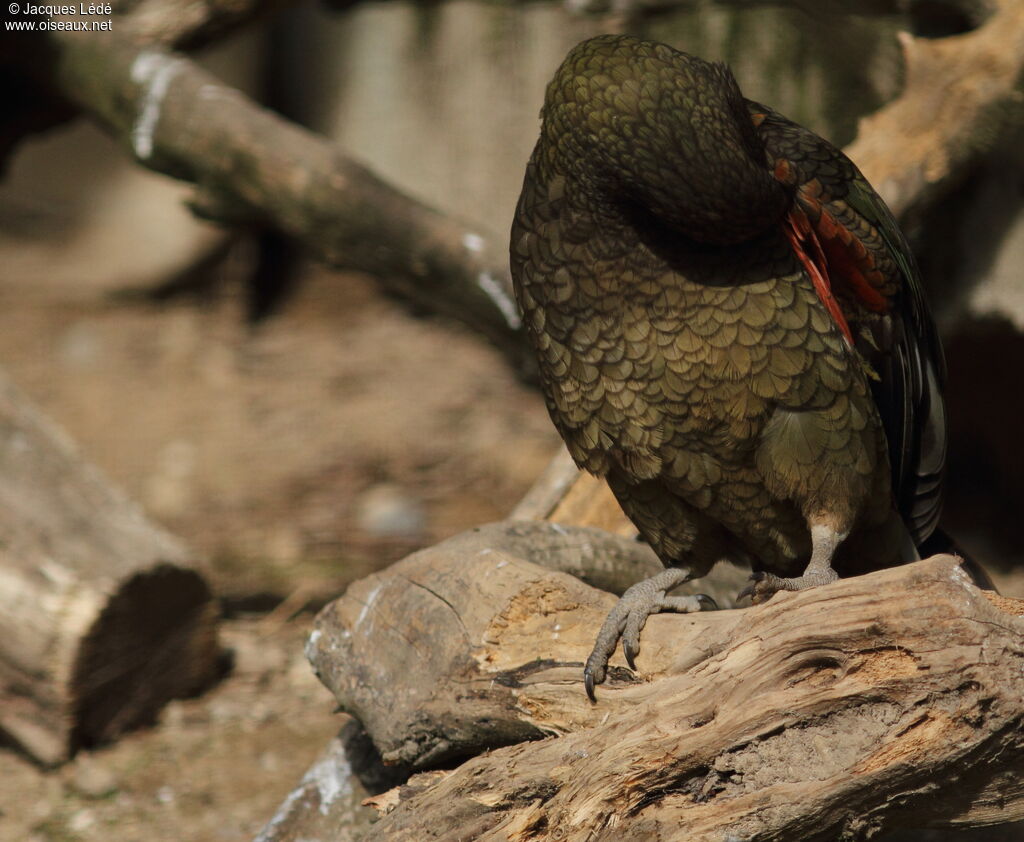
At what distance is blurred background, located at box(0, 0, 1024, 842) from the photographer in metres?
4.11

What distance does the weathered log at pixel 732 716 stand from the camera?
1973mm

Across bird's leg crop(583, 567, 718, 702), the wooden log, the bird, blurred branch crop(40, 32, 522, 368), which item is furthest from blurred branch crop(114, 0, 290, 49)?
bird's leg crop(583, 567, 718, 702)

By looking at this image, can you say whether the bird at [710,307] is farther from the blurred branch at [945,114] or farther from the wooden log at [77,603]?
the wooden log at [77,603]

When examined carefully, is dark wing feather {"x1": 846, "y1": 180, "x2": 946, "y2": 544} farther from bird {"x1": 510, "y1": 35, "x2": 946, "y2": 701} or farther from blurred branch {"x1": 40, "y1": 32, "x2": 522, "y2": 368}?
blurred branch {"x1": 40, "y1": 32, "x2": 522, "y2": 368}

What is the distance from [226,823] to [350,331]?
4.56 m

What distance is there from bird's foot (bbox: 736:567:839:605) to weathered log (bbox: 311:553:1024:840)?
15 cm

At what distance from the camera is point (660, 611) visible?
2596mm

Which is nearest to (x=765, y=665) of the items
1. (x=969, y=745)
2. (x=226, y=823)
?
(x=969, y=745)

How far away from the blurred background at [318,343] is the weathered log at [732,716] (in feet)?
4.60

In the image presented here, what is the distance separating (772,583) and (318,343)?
5.46 meters

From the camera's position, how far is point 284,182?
4.20 metres

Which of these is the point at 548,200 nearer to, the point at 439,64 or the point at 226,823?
the point at 226,823

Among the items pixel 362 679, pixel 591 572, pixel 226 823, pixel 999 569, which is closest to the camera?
pixel 362 679
